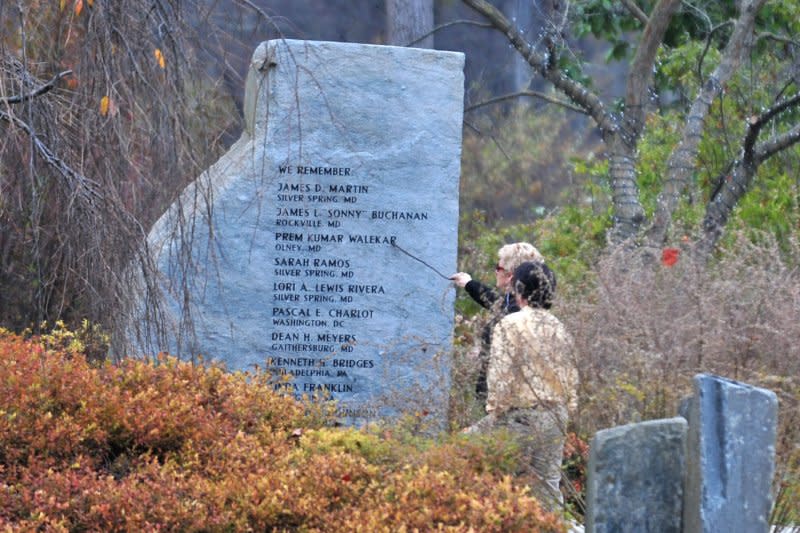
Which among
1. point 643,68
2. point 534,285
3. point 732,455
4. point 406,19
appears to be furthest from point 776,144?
point 732,455

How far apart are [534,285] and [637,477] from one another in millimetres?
2119

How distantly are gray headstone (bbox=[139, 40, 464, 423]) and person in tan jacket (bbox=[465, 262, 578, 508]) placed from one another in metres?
2.15

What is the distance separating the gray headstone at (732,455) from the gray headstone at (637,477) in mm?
196

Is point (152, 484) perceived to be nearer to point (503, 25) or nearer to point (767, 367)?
point (767, 367)

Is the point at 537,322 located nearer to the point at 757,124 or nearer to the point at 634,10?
the point at 757,124

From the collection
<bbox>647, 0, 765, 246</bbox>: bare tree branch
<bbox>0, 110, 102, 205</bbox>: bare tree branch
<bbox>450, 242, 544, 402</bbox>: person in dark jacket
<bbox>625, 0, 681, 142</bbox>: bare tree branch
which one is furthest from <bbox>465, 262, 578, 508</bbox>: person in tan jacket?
<bbox>625, 0, 681, 142</bbox>: bare tree branch

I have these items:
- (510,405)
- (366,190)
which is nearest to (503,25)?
(366,190)

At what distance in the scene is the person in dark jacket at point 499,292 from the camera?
21.2 feet

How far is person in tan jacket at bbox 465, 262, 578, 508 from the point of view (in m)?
5.72

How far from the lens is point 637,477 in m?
4.76

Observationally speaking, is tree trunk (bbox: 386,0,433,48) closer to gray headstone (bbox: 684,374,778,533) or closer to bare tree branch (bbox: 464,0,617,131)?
bare tree branch (bbox: 464,0,617,131)

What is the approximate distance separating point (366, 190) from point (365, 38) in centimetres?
1202

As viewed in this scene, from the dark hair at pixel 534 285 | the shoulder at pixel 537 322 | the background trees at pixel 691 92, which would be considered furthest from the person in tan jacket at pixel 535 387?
the background trees at pixel 691 92

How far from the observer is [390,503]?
4684 mm
